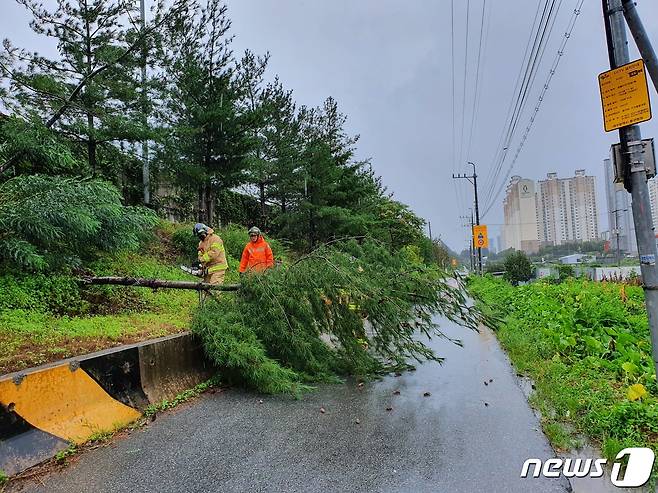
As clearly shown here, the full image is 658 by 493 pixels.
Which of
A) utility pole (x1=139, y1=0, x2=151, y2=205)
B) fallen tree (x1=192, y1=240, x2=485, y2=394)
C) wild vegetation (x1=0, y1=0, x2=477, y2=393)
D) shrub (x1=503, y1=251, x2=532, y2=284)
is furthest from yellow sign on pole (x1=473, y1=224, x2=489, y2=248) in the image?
fallen tree (x1=192, y1=240, x2=485, y2=394)

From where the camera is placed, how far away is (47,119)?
27.8 ft

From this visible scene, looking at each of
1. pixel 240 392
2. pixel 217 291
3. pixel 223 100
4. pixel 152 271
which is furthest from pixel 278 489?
pixel 223 100

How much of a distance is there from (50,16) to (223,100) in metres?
4.99

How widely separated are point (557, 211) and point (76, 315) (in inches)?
1599

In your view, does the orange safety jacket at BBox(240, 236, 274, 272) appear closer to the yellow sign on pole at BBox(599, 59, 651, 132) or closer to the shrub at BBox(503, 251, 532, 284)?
the yellow sign on pole at BBox(599, 59, 651, 132)

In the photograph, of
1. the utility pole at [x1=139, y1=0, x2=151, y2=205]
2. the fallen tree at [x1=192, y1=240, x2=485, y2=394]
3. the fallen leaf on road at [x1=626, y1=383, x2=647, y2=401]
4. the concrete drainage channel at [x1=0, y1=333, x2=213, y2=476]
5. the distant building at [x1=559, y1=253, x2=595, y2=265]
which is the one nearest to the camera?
the concrete drainage channel at [x1=0, y1=333, x2=213, y2=476]

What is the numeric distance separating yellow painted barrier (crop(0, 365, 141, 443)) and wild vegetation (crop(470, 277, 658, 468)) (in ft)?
12.2

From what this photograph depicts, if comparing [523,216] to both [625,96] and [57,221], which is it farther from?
[57,221]

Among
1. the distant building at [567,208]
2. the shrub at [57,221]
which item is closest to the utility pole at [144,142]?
the shrub at [57,221]

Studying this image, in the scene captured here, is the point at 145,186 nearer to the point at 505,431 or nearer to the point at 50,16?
the point at 50,16

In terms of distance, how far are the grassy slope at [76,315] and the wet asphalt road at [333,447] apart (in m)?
1.18

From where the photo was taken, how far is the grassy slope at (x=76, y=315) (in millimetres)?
4180

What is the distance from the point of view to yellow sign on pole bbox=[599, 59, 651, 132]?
11.0 feet

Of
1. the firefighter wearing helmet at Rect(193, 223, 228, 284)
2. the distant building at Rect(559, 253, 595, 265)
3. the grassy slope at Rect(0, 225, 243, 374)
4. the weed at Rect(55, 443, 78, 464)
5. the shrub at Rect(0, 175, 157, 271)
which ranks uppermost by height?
the shrub at Rect(0, 175, 157, 271)
